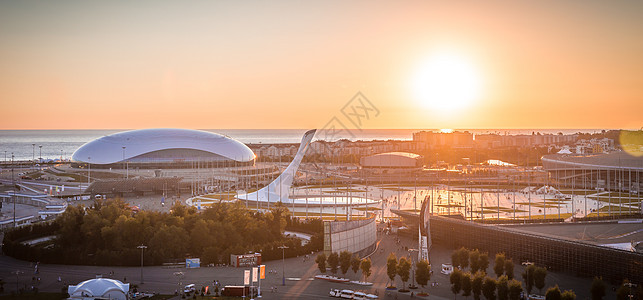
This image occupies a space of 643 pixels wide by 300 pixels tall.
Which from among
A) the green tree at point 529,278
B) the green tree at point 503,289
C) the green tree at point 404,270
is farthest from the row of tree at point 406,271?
the green tree at point 529,278

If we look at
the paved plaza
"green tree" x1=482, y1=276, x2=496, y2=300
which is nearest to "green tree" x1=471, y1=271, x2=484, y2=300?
"green tree" x1=482, y1=276, x2=496, y2=300

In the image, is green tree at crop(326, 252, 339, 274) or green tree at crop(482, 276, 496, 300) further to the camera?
green tree at crop(326, 252, 339, 274)

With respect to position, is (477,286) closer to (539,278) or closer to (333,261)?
(539,278)

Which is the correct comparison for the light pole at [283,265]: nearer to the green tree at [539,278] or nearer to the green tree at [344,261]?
the green tree at [344,261]

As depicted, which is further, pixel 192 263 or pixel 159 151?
pixel 159 151

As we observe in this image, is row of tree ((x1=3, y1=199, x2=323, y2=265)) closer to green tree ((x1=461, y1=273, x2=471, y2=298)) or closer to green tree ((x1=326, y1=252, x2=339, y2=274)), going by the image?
green tree ((x1=326, y1=252, x2=339, y2=274))

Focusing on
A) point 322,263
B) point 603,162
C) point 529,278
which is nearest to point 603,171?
point 603,162
